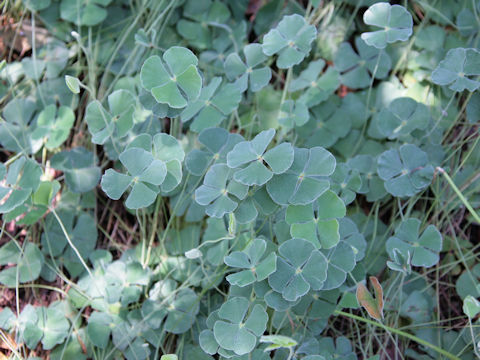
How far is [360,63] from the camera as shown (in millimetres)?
1585

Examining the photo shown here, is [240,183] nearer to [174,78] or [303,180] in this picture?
[303,180]

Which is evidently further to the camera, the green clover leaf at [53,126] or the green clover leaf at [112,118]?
the green clover leaf at [53,126]

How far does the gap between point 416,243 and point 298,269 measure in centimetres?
39

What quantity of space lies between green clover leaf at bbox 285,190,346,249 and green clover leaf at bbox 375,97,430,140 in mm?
418

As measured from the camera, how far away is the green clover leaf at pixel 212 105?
1.39 m

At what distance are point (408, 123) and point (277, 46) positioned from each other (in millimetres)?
472

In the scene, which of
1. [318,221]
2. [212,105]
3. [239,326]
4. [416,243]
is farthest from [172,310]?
[416,243]

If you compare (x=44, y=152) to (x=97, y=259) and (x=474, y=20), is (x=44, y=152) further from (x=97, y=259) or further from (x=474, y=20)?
A: (x=474, y=20)

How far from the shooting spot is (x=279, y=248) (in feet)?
3.76

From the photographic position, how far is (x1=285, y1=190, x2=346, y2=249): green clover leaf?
1170mm

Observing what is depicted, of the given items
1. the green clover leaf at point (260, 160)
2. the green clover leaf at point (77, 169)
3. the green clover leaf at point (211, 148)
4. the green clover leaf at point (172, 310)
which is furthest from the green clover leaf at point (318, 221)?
the green clover leaf at point (77, 169)

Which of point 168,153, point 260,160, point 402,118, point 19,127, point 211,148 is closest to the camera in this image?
point 260,160

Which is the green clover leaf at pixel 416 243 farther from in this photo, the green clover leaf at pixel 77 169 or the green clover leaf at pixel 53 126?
the green clover leaf at pixel 53 126

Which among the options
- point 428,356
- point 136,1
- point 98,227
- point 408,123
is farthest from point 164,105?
point 428,356
